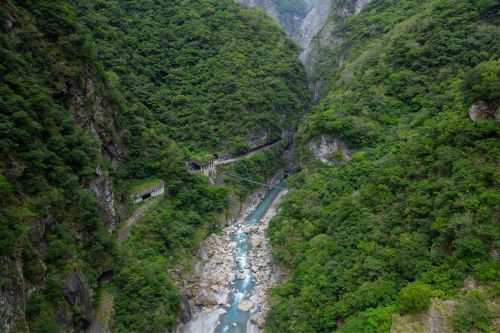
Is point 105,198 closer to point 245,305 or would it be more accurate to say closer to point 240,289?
point 240,289

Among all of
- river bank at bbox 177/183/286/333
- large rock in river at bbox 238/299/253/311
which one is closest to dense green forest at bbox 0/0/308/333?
river bank at bbox 177/183/286/333

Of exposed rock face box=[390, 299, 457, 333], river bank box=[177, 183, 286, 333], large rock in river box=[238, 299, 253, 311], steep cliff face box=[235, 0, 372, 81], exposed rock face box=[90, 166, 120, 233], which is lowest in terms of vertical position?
exposed rock face box=[390, 299, 457, 333]

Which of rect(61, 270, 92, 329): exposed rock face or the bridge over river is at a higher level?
the bridge over river

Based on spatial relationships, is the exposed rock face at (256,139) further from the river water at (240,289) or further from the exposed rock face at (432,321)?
the exposed rock face at (432,321)

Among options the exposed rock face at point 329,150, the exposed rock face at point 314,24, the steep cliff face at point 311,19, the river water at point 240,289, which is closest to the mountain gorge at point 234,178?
the exposed rock face at point 329,150

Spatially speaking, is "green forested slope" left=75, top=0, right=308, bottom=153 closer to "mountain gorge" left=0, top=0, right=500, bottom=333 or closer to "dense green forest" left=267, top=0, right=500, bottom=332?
"mountain gorge" left=0, top=0, right=500, bottom=333
